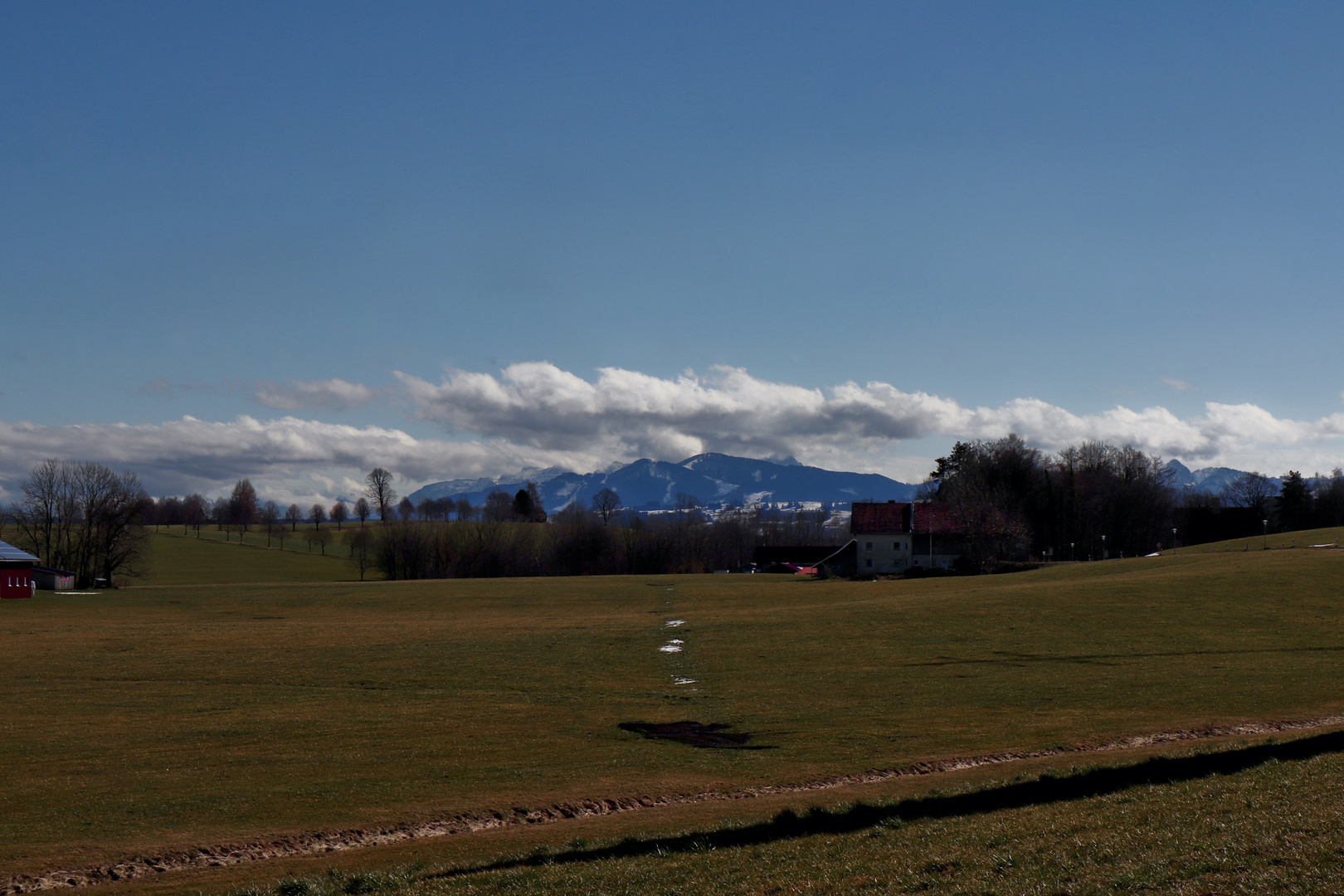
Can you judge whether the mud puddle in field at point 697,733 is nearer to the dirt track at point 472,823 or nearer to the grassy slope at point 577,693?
the grassy slope at point 577,693

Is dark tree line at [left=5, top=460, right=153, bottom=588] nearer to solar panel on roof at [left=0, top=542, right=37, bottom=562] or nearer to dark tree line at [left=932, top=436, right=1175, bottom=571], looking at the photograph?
solar panel on roof at [left=0, top=542, right=37, bottom=562]

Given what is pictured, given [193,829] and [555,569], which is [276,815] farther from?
[555,569]

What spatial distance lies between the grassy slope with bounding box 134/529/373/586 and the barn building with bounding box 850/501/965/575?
275 feet

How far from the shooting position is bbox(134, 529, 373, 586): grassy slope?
149875mm

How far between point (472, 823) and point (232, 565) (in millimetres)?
171659

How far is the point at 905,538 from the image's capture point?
119500 millimetres

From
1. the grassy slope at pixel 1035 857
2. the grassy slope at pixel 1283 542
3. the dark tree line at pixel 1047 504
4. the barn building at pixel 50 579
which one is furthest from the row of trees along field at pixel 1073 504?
the barn building at pixel 50 579

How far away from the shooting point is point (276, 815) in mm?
18766

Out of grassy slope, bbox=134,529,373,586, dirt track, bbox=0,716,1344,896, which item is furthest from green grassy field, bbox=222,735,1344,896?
grassy slope, bbox=134,529,373,586

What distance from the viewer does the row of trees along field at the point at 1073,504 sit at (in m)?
114

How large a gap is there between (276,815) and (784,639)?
32.7 meters

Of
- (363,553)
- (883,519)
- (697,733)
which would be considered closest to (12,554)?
(363,553)

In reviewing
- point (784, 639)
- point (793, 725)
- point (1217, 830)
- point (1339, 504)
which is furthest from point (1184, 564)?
point (1339, 504)

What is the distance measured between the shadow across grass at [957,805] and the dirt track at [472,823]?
341 centimetres
